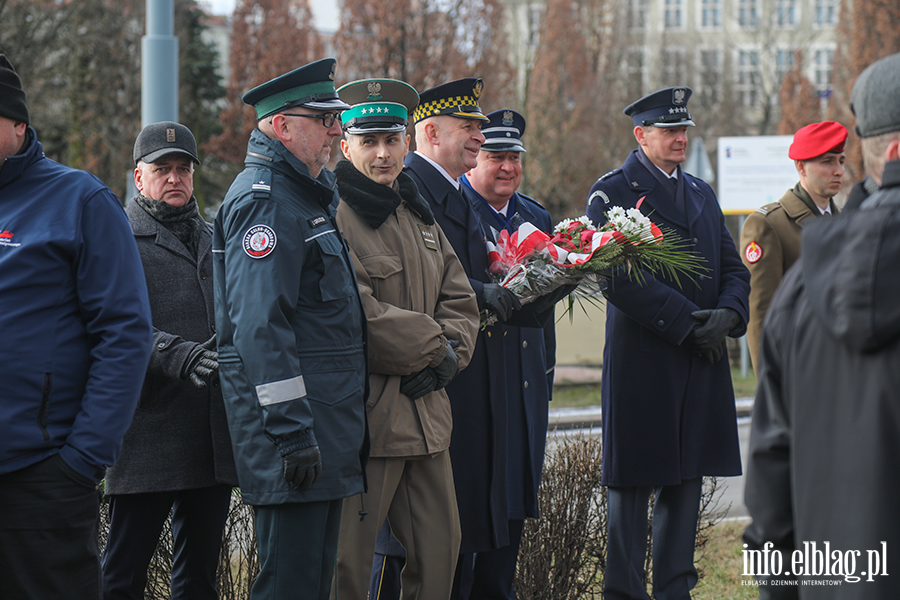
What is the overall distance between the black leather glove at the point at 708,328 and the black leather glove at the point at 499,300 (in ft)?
3.40

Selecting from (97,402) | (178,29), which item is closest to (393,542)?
(97,402)

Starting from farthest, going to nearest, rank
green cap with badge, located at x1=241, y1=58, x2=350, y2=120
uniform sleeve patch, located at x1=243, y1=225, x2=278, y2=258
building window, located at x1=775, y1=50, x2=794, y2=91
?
1. building window, located at x1=775, y1=50, x2=794, y2=91
2. green cap with badge, located at x1=241, y1=58, x2=350, y2=120
3. uniform sleeve patch, located at x1=243, y1=225, x2=278, y2=258

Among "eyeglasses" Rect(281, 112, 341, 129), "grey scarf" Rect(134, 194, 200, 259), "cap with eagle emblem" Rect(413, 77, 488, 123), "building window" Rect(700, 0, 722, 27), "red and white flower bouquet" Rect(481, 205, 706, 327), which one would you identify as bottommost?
"red and white flower bouquet" Rect(481, 205, 706, 327)

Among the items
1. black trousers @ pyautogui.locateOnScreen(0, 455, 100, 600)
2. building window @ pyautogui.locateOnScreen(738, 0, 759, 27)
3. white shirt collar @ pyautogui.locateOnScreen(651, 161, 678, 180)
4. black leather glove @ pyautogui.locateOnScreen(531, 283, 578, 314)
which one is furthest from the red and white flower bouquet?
building window @ pyautogui.locateOnScreen(738, 0, 759, 27)

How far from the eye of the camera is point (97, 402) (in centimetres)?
296

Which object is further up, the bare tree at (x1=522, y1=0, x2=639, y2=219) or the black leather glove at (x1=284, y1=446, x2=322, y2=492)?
the bare tree at (x1=522, y1=0, x2=639, y2=219)

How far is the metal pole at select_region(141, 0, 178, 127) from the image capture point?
7.13m

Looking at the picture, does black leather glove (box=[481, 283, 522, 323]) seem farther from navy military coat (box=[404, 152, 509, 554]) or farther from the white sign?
the white sign

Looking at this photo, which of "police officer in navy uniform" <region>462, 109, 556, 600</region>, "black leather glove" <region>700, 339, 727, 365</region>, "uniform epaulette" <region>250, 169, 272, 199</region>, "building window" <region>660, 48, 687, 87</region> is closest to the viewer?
"uniform epaulette" <region>250, 169, 272, 199</region>

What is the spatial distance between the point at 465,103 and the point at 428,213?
855 millimetres

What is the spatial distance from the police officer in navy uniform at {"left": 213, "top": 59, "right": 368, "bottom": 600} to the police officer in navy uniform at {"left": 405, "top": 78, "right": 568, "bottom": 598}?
962 mm

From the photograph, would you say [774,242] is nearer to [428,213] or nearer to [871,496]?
[428,213]

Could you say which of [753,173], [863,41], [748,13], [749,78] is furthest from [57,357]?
[748,13]

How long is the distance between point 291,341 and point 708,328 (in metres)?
2.39
